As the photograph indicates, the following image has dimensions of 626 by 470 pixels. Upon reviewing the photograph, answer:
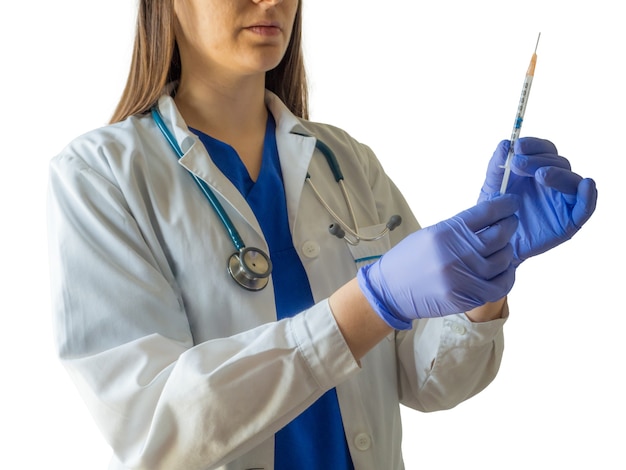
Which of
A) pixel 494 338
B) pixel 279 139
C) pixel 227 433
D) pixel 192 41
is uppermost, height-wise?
pixel 192 41

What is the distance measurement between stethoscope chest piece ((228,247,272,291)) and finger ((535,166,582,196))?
1.49 feet

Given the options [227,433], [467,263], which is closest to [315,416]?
[227,433]

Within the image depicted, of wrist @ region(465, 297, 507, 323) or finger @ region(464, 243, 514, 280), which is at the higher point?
finger @ region(464, 243, 514, 280)

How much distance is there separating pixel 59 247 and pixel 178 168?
243 mm

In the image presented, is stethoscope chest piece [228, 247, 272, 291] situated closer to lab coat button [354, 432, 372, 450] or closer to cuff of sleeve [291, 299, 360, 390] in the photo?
cuff of sleeve [291, 299, 360, 390]

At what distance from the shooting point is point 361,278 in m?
1.14

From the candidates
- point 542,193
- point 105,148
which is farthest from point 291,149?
point 542,193

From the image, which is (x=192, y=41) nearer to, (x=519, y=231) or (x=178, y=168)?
(x=178, y=168)

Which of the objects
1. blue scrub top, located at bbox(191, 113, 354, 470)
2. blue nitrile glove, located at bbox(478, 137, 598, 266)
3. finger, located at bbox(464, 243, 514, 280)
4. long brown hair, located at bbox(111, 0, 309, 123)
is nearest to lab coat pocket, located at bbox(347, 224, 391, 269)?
blue scrub top, located at bbox(191, 113, 354, 470)

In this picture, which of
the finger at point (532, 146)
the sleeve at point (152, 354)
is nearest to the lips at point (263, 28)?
the sleeve at point (152, 354)

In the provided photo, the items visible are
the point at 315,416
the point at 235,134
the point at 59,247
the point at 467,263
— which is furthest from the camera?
the point at 235,134

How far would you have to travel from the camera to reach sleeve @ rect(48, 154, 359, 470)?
3.67ft

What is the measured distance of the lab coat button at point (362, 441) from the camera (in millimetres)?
1364

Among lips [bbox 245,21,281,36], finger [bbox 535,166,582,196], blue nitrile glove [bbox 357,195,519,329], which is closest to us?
blue nitrile glove [bbox 357,195,519,329]
